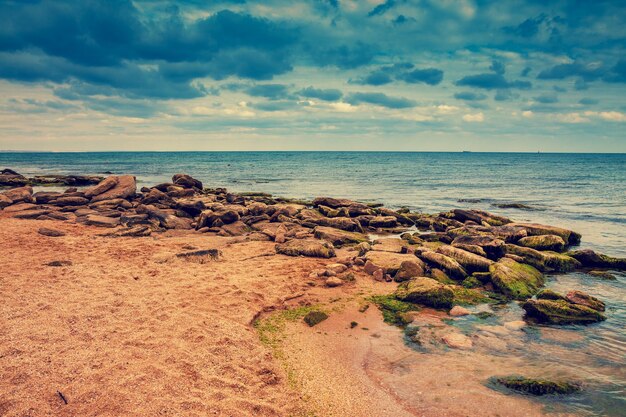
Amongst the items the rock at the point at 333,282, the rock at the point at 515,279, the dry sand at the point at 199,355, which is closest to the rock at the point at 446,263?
the rock at the point at 515,279

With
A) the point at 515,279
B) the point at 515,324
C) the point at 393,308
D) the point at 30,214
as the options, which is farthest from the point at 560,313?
the point at 30,214

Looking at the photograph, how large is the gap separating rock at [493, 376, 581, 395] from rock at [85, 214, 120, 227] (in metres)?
18.4

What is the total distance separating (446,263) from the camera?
Result: 43.8 ft

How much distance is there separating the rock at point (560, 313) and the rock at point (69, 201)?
84.1 feet

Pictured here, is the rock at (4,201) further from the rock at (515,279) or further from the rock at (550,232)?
the rock at (550,232)

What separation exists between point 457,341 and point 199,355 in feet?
17.8

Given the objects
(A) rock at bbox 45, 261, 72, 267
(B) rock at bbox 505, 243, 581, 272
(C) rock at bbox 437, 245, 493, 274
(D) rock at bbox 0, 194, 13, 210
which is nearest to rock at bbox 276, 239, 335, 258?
(C) rock at bbox 437, 245, 493, 274

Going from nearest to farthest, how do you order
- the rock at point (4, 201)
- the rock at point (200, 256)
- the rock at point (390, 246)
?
the rock at point (200, 256) → the rock at point (390, 246) → the rock at point (4, 201)

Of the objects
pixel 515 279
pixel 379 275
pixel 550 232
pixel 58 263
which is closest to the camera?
pixel 58 263

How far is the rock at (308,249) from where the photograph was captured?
1498 centimetres

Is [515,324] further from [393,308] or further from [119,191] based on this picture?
[119,191]

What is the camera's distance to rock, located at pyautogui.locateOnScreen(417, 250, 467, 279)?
13172 mm

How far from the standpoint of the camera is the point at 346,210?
24141mm

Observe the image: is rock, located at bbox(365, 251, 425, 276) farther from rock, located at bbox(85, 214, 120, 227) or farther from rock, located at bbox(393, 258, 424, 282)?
rock, located at bbox(85, 214, 120, 227)
